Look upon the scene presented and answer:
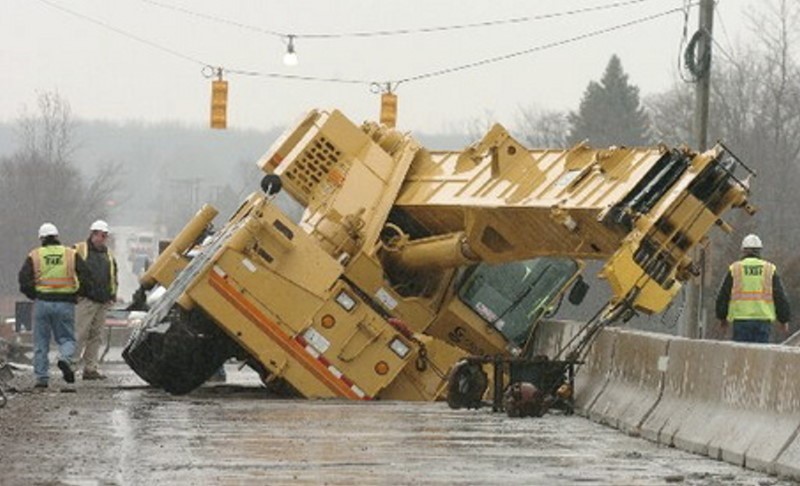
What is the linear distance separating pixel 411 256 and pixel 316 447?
316 inches

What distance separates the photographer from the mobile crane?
1881 centimetres

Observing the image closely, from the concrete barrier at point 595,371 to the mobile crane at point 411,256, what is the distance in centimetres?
16

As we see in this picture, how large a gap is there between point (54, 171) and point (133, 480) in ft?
263

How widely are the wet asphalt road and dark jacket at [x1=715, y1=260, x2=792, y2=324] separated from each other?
3.02 meters

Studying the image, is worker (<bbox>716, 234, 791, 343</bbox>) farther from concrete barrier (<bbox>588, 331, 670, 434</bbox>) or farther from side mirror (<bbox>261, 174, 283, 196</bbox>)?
side mirror (<bbox>261, 174, 283, 196</bbox>)

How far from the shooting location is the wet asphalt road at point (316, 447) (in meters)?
12.5

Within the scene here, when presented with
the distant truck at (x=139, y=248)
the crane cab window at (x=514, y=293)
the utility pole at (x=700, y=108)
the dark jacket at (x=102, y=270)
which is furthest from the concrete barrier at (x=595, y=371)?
the distant truck at (x=139, y=248)

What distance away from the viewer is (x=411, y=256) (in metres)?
22.6

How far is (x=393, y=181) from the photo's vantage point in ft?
77.2

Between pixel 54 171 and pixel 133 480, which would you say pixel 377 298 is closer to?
pixel 133 480

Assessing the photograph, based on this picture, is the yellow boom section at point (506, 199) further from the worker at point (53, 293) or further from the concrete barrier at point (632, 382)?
the worker at point (53, 293)

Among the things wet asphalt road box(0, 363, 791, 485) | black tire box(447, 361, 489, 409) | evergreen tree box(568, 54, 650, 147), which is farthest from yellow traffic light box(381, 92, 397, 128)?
evergreen tree box(568, 54, 650, 147)

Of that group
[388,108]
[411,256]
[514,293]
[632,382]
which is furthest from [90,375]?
[388,108]

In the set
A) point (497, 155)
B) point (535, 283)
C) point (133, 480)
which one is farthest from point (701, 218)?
point (133, 480)
